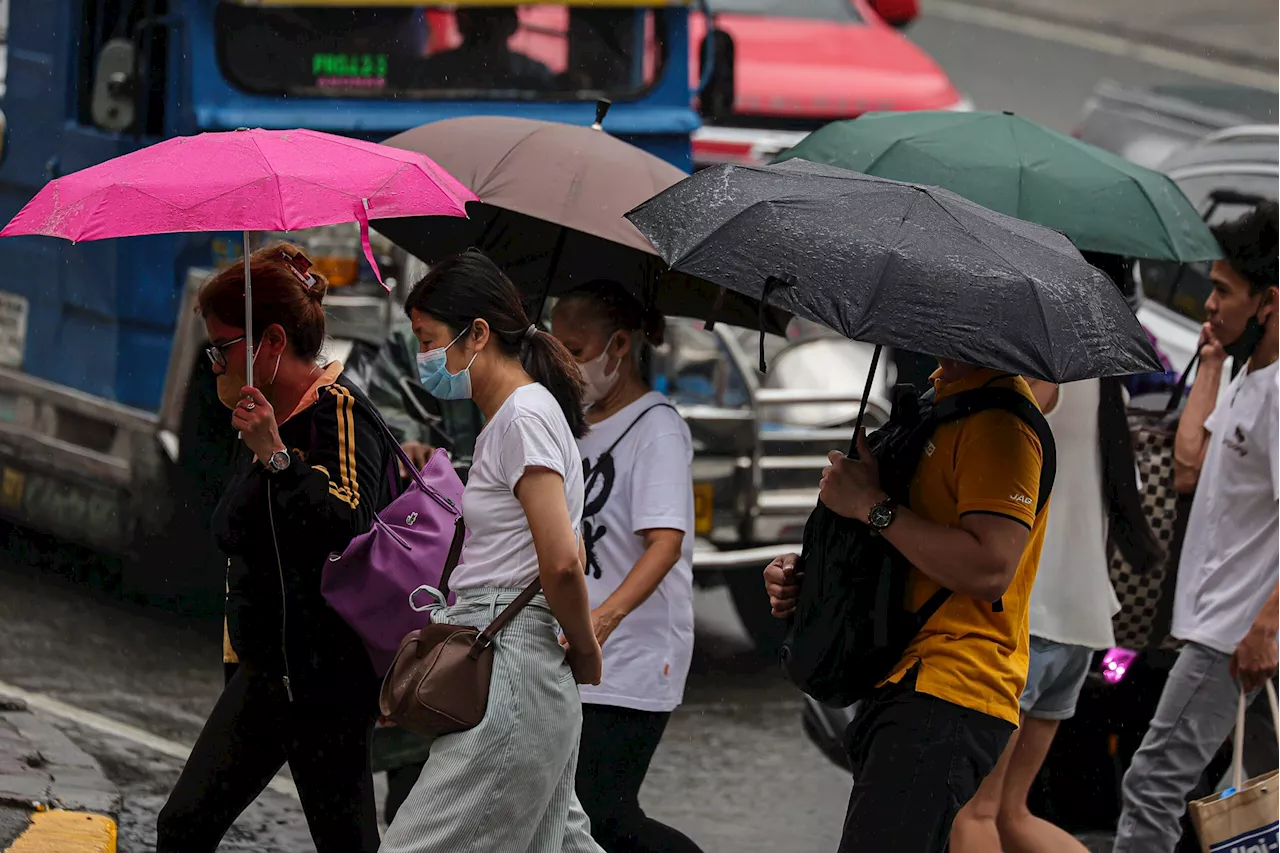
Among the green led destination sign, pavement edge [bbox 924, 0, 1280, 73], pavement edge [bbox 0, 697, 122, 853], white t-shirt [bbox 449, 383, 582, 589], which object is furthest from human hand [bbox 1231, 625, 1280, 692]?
pavement edge [bbox 924, 0, 1280, 73]

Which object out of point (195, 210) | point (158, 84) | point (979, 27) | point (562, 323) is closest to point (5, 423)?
point (158, 84)

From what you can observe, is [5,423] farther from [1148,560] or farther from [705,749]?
[1148,560]

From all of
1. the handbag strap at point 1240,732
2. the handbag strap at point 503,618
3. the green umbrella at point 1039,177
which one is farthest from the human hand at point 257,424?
the handbag strap at point 1240,732

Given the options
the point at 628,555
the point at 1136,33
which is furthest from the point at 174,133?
the point at 1136,33

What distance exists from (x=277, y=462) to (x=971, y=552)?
1410 millimetres

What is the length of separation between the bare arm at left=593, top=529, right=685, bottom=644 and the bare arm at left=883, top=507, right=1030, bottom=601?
32.8 inches

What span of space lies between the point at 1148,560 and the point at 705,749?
87.3 inches

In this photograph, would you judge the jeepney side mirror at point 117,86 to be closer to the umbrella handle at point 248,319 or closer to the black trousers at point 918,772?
the umbrella handle at point 248,319

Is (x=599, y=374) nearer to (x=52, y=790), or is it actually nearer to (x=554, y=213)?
(x=554, y=213)

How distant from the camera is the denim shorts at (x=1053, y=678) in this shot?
4.77 m

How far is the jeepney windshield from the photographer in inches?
277

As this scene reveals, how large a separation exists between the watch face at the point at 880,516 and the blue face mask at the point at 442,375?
837 mm

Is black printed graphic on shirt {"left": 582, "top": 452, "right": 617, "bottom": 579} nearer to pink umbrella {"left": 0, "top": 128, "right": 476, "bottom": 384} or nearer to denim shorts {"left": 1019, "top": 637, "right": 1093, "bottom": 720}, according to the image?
pink umbrella {"left": 0, "top": 128, "right": 476, "bottom": 384}

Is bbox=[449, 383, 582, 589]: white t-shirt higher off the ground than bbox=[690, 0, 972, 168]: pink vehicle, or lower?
higher
